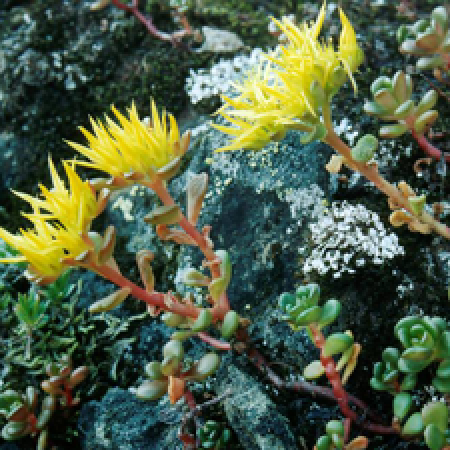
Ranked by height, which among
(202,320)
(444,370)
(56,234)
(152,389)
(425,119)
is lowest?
(444,370)

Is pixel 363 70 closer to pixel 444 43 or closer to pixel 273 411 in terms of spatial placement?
pixel 444 43

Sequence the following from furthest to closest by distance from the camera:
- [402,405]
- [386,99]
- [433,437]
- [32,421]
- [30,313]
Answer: [30,313]
[32,421]
[386,99]
[402,405]
[433,437]

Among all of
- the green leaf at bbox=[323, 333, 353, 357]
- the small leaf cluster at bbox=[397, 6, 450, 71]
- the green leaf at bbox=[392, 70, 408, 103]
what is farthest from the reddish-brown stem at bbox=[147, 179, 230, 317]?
the small leaf cluster at bbox=[397, 6, 450, 71]

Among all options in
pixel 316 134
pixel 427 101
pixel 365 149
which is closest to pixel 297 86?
pixel 316 134

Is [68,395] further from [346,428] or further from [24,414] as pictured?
[346,428]

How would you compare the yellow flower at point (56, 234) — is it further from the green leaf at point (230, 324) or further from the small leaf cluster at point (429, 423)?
the small leaf cluster at point (429, 423)

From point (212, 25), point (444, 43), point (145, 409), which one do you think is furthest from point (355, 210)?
point (212, 25)

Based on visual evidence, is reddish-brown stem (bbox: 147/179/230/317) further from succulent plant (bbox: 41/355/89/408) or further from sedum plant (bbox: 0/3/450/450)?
succulent plant (bbox: 41/355/89/408)
